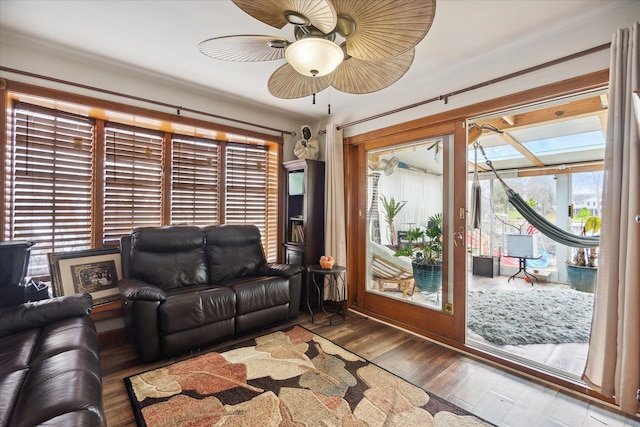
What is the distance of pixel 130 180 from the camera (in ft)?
9.37

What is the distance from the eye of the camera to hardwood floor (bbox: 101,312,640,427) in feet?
5.47

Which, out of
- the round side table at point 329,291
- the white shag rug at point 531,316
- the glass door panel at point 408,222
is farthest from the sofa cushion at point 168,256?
the white shag rug at point 531,316

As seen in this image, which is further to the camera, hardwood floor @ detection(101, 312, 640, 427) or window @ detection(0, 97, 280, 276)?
window @ detection(0, 97, 280, 276)

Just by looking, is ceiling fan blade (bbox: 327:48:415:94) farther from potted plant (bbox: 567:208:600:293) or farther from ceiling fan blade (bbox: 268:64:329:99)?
potted plant (bbox: 567:208:600:293)

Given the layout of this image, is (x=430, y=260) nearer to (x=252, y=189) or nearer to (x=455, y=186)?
(x=455, y=186)

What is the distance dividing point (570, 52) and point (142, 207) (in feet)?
12.8

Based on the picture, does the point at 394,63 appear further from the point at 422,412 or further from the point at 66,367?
the point at 66,367

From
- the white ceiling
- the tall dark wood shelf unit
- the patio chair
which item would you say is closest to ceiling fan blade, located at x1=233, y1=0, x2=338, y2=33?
the white ceiling

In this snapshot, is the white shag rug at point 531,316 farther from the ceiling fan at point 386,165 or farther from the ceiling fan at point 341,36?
the ceiling fan at point 341,36

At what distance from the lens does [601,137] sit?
3.83m

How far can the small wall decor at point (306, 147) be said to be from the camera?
375 cm

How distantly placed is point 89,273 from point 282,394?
211 cm

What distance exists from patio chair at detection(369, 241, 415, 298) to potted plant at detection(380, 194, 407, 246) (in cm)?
15

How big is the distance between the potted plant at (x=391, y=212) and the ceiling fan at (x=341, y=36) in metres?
1.83
